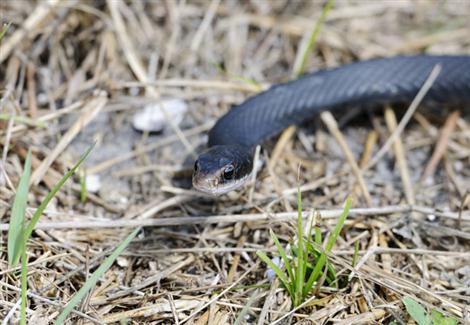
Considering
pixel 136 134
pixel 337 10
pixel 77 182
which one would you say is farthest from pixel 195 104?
pixel 337 10

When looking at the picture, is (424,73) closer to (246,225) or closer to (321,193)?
(321,193)

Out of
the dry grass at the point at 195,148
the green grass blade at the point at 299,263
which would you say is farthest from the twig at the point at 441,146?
the green grass blade at the point at 299,263

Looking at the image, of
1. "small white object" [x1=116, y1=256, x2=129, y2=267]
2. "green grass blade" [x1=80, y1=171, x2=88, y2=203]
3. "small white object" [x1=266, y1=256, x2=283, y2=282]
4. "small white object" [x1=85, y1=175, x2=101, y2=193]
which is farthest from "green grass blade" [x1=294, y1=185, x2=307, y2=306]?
"small white object" [x1=85, y1=175, x2=101, y2=193]

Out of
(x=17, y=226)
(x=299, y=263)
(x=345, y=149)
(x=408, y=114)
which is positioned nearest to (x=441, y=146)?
(x=408, y=114)

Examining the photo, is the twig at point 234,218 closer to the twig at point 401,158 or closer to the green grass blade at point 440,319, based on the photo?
the twig at point 401,158

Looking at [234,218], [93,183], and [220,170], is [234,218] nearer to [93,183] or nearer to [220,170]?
[220,170]

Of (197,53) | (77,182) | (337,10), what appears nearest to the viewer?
(77,182)
